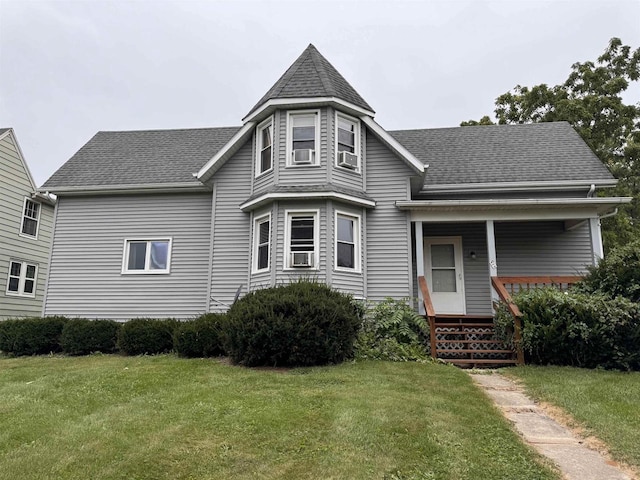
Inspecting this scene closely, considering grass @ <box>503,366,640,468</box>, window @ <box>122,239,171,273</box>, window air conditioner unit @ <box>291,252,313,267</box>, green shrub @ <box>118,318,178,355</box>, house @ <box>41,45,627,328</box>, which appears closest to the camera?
grass @ <box>503,366,640,468</box>

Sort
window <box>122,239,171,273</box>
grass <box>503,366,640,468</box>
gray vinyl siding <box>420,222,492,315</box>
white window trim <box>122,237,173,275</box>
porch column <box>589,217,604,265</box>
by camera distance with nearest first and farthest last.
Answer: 1. grass <box>503,366,640,468</box>
2. porch column <box>589,217,604,265</box>
3. gray vinyl siding <box>420,222,492,315</box>
4. white window trim <box>122,237,173,275</box>
5. window <box>122,239,171,273</box>

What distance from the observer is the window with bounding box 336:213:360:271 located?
10641 mm

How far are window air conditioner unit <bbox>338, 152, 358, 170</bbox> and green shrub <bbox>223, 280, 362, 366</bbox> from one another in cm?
391

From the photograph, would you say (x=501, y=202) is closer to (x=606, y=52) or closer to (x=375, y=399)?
(x=375, y=399)

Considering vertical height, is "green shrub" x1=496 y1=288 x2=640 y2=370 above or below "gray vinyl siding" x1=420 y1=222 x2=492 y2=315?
below

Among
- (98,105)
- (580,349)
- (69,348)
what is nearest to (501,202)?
(580,349)

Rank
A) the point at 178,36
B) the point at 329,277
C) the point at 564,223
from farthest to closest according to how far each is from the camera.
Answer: the point at 178,36 < the point at 564,223 < the point at 329,277

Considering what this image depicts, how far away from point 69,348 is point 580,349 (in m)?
10.6

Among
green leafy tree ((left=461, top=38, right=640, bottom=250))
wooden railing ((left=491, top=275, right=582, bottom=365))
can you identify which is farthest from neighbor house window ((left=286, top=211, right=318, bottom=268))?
green leafy tree ((left=461, top=38, right=640, bottom=250))

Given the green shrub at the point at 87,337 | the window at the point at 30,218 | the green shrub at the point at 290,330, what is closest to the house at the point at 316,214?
the green shrub at the point at 87,337

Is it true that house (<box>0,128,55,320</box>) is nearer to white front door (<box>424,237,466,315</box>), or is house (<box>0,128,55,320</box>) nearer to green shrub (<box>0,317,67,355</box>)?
green shrub (<box>0,317,67,355</box>)

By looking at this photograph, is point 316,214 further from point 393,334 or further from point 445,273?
point 445,273

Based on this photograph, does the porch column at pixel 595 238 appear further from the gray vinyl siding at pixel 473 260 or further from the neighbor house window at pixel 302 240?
the neighbor house window at pixel 302 240

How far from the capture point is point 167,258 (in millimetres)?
12344
